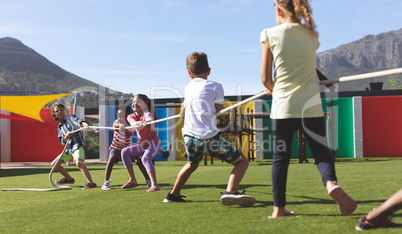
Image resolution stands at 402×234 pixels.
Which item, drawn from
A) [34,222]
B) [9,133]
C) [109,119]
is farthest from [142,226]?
[9,133]

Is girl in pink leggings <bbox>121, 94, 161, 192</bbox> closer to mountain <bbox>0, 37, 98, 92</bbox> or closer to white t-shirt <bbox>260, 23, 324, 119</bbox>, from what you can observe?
white t-shirt <bbox>260, 23, 324, 119</bbox>

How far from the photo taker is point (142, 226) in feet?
8.80

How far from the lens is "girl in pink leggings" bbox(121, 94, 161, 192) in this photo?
4.95 metres

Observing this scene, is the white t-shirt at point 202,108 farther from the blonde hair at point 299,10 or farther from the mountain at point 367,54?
the mountain at point 367,54

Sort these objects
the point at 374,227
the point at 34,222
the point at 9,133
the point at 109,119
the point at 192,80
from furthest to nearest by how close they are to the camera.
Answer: the point at 9,133 → the point at 109,119 → the point at 192,80 → the point at 34,222 → the point at 374,227

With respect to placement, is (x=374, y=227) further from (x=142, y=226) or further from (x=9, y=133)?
(x=9, y=133)

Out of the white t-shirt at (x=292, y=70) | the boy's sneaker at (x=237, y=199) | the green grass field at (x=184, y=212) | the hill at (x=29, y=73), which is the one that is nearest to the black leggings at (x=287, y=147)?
the white t-shirt at (x=292, y=70)

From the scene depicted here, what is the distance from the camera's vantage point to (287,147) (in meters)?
2.70

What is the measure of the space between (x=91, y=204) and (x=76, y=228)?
4.01ft

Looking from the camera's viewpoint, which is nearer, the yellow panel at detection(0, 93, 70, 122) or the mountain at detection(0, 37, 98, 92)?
the yellow panel at detection(0, 93, 70, 122)

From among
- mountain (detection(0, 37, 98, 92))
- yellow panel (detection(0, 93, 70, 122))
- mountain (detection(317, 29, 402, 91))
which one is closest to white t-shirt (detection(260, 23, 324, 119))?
yellow panel (detection(0, 93, 70, 122))

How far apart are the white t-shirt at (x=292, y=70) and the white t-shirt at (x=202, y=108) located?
2.76 ft

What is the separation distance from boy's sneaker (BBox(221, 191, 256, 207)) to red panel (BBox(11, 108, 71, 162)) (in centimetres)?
1449

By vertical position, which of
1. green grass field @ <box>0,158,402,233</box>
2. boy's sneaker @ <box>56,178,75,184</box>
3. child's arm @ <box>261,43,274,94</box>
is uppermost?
child's arm @ <box>261,43,274,94</box>
